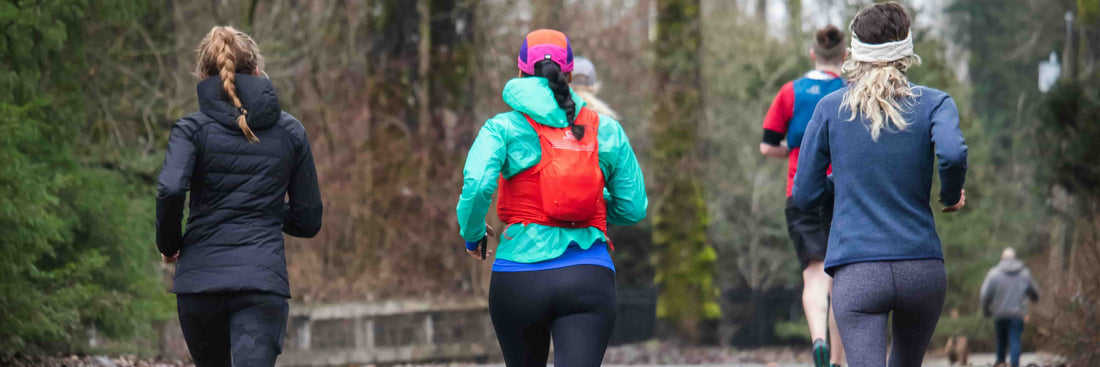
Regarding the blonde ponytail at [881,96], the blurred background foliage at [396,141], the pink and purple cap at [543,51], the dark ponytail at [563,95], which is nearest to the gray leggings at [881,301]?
the blonde ponytail at [881,96]

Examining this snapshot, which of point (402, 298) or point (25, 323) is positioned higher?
point (25, 323)

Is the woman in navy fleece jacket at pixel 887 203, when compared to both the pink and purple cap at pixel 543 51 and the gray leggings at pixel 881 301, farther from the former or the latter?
the pink and purple cap at pixel 543 51

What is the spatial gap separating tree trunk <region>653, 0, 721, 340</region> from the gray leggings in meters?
12.1

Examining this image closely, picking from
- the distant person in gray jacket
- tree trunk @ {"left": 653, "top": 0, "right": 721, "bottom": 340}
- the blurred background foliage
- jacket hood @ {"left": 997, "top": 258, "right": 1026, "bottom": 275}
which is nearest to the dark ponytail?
the blurred background foliage

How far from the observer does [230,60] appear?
464 centimetres

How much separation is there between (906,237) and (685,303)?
12388mm

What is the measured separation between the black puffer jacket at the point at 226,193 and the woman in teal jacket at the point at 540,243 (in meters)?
0.71

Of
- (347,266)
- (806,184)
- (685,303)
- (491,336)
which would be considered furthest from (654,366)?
(806,184)

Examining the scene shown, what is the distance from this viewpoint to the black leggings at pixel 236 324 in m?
4.50

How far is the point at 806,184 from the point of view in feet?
14.9

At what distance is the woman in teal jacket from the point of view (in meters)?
4.38

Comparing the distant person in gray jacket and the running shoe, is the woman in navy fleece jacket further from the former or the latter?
the distant person in gray jacket

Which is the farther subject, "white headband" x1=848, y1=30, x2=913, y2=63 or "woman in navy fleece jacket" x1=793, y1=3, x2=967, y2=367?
"white headband" x1=848, y1=30, x2=913, y2=63

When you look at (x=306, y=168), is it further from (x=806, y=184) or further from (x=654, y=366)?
(x=654, y=366)
